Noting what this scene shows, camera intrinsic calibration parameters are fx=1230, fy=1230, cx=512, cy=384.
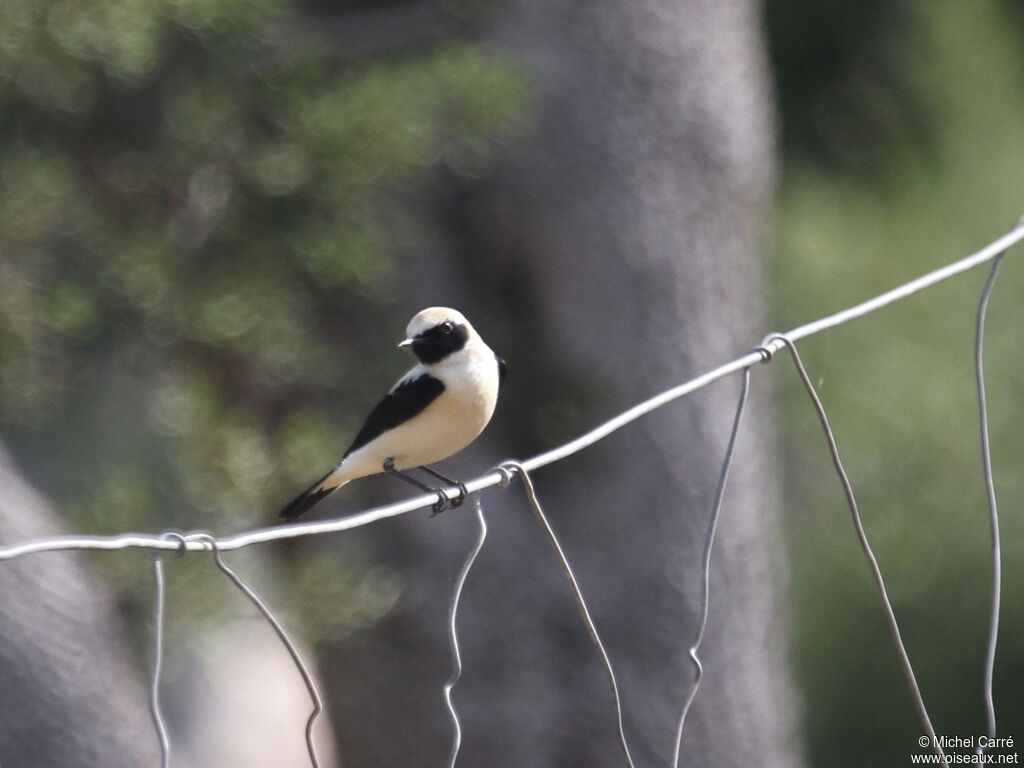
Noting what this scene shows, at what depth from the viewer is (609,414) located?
4.45m

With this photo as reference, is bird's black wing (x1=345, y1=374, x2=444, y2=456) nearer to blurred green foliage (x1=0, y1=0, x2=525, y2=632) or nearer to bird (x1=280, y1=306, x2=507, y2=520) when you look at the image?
bird (x1=280, y1=306, x2=507, y2=520)

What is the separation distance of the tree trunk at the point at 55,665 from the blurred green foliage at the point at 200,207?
6.7 inches

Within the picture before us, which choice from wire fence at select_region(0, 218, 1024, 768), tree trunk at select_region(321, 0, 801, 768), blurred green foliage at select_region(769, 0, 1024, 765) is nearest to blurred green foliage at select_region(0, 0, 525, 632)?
tree trunk at select_region(321, 0, 801, 768)

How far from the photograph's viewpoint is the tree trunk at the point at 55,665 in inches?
117

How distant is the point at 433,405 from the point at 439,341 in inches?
6.8

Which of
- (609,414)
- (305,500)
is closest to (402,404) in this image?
(305,500)

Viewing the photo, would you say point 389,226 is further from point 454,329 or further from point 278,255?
point 454,329

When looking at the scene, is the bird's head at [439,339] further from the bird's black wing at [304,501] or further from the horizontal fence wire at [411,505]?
the horizontal fence wire at [411,505]

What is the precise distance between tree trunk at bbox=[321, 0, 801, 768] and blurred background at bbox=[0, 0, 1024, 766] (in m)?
0.01

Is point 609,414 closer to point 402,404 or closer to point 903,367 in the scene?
point 402,404

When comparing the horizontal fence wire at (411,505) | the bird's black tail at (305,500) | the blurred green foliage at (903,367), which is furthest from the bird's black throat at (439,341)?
the blurred green foliage at (903,367)

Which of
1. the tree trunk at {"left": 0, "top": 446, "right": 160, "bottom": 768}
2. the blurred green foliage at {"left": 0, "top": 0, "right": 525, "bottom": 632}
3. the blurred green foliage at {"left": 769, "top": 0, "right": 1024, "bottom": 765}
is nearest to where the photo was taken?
the tree trunk at {"left": 0, "top": 446, "right": 160, "bottom": 768}

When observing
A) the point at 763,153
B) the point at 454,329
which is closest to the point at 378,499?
the point at 763,153

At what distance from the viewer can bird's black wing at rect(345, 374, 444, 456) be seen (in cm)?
228
